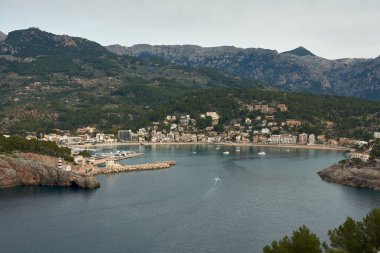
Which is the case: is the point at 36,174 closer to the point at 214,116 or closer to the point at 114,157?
the point at 114,157

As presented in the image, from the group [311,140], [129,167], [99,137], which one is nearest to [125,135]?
[99,137]

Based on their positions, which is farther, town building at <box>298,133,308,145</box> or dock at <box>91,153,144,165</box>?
town building at <box>298,133,308,145</box>

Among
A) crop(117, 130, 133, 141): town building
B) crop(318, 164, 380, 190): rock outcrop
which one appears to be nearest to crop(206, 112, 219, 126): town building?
crop(117, 130, 133, 141): town building

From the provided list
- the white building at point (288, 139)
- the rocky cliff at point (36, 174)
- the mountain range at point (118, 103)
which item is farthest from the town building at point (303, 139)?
the rocky cliff at point (36, 174)

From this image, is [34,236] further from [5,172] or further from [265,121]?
[265,121]

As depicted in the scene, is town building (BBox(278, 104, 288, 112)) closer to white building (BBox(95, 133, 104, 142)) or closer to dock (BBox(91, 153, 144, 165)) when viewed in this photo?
white building (BBox(95, 133, 104, 142))

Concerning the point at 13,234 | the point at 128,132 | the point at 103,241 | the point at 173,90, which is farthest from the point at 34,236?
the point at 173,90
